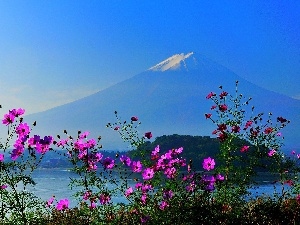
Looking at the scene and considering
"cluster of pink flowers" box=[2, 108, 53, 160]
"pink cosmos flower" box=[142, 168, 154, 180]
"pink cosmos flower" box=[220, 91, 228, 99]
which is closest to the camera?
"cluster of pink flowers" box=[2, 108, 53, 160]

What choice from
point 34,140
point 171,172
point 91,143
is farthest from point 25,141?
point 171,172

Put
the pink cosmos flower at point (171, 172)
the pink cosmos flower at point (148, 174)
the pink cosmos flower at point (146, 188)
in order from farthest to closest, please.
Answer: the pink cosmos flower at point (148, 174), the pink cosmos flower at point (146, 188), the pink cosmos flower at point (171, 172)

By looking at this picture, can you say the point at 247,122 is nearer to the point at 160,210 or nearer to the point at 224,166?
the point at 224,166

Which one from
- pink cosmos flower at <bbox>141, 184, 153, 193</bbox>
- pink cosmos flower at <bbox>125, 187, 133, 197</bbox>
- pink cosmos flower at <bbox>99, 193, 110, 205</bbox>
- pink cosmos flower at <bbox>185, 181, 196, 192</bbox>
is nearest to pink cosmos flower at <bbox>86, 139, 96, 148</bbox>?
pink cosmos flower at <bbox>99, 193, 110, 205</bbox>

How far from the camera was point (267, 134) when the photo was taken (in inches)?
421

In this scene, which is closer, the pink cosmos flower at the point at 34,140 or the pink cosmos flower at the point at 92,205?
the pink cosmos flower at the point at 34,140

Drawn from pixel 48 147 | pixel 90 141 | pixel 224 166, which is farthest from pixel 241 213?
pixel 48 147

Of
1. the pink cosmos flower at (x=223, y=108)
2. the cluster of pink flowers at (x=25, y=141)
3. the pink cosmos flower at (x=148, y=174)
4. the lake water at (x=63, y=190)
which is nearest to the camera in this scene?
the cluster of pink flowers at (x=25, y=141)

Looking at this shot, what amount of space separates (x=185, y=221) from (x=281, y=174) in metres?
4.45

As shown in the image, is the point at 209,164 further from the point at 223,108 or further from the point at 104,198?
the point at 223,108

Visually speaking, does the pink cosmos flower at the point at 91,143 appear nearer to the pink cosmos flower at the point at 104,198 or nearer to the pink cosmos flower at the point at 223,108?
the pink cosmos flower at the point at 104,198

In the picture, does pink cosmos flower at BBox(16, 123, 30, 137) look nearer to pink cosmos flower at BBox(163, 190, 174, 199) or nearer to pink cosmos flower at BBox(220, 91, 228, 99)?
pink cosmos flower at BBox(163, 190, 174, 199)

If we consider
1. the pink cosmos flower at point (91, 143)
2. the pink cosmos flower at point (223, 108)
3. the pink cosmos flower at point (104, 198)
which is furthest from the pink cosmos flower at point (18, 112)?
the pink cosmos flower at point (223, 108)

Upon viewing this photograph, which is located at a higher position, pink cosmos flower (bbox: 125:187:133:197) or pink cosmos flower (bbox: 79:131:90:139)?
pink cosmos flower (bbox: 79:131:90:139)
